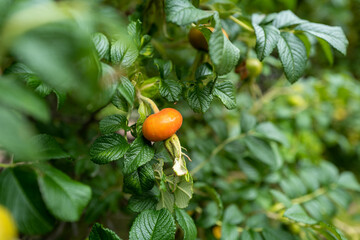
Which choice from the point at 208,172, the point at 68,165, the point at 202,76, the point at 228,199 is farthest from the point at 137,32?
the point at 228,199

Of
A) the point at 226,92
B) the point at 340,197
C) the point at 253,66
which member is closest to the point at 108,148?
the point at 226,92

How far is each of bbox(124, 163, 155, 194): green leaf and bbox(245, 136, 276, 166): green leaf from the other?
1.69 feet

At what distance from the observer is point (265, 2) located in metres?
1.11

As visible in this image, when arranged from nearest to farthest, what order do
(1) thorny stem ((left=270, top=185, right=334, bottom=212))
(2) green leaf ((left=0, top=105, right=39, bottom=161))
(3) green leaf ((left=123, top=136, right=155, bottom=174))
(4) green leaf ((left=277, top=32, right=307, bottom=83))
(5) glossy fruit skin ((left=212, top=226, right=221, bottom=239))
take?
(2) green leaf ((left=0, top=105, right=39, bottom=161)) → (3) green leaf ((left=123, top=136, right=155, bottom=174)) → (4) green leaf ((left=277, top=32, right=307, bottom=83)) → (5) glossy fruit skin ((left=212, top=226, right=221, bottom=239)) → (1) thorny stem ((left=270, top=185, right=334, bottom=212))

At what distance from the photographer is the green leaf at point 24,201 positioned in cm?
42

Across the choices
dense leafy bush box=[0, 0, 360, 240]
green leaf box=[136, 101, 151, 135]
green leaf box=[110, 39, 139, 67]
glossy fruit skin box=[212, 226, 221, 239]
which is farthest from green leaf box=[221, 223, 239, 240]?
green leaf box=[110, 39, 139, 67]

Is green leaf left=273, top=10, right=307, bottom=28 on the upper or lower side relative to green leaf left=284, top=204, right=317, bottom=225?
upper

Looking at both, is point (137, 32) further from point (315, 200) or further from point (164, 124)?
point (315, 200)

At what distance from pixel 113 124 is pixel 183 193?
20cm

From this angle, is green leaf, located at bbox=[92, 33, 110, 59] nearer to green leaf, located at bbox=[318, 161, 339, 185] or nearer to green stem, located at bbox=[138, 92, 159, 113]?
green stem, located at bbox=[138, 92, 159, 113]

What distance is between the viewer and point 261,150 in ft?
3.17

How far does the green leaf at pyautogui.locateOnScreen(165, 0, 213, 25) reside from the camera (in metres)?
0.49

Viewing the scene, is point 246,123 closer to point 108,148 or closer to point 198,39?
point 198,39

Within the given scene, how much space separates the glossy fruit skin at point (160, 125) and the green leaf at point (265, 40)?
22cm
